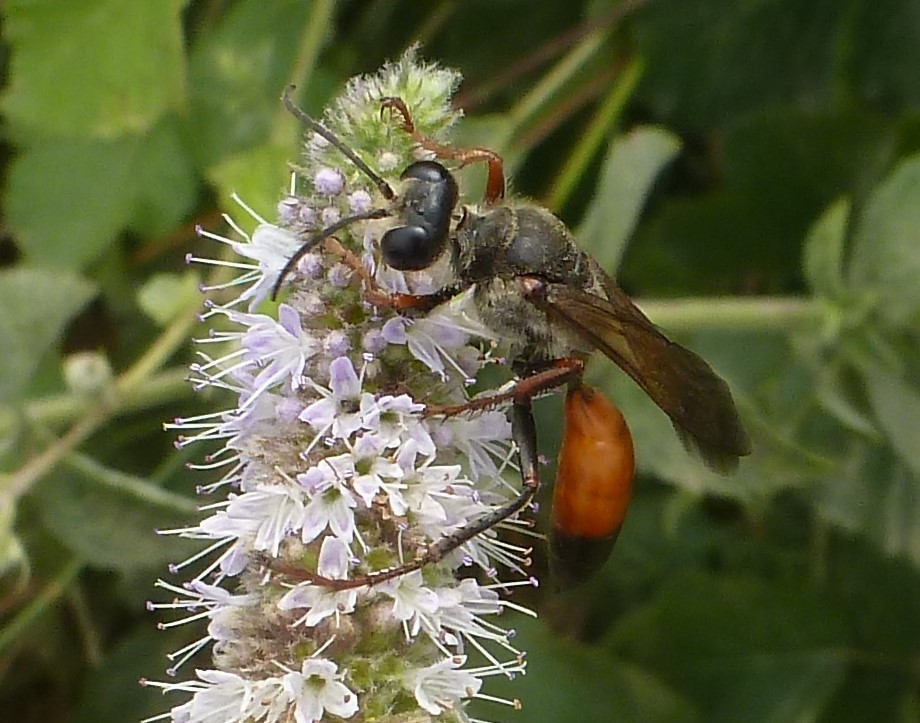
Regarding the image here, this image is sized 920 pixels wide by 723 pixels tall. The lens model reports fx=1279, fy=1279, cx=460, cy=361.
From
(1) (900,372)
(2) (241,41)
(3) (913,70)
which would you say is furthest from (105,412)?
(3) (913,70)

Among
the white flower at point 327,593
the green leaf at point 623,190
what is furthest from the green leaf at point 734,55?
the white flower at point 327,593

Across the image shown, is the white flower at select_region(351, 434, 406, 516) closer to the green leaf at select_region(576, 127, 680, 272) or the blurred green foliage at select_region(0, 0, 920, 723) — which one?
the blurred green foliage at select_region(0, 0, 920, 723)

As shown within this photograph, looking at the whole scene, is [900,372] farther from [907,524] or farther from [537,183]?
[537,183]

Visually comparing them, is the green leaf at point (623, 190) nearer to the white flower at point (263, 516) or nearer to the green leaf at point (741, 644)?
the green leaf at point (741, 644)

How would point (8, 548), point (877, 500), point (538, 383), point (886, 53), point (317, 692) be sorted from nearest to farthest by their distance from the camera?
point (317, 692) → point (538, 383) → point (8, 548) → point (877, 500) → point (886, 53)

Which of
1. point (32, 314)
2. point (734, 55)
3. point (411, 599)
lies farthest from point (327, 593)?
point (734, 55)

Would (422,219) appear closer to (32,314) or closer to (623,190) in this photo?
(623,190)
